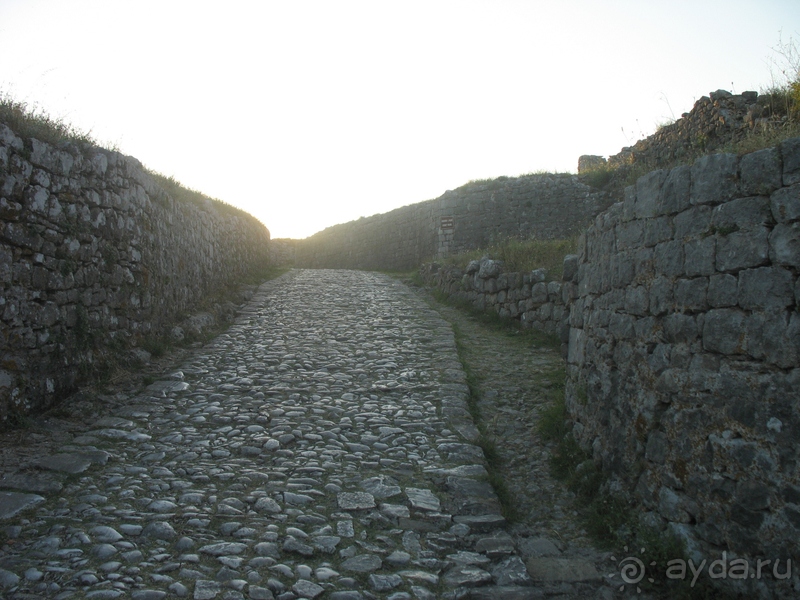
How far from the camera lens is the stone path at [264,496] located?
3236mm

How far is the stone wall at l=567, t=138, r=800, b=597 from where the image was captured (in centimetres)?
282

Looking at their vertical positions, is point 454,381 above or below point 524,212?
below

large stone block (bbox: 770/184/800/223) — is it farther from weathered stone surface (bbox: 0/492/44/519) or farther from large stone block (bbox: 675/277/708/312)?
weathered stone surface (bbox: 0/492/44/519)

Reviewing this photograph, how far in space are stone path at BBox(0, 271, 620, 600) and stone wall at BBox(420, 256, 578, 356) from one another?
2.29m

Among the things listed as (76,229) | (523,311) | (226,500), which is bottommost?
(226,500)

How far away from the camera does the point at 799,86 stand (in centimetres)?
488

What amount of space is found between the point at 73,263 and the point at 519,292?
7627 mm

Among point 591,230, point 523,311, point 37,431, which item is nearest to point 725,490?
point 591,230

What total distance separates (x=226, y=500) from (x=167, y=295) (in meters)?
5.66

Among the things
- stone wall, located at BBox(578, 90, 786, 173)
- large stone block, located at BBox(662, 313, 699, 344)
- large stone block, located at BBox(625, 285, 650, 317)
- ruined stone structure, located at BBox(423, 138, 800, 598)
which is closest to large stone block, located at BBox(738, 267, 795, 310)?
ruined stone structure, located at BBox(423, 138, 800, 598)

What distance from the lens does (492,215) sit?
1880 centimetres

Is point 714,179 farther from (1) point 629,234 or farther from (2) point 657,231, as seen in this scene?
(1) point 629,234

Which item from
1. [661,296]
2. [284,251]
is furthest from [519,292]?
[284,251]

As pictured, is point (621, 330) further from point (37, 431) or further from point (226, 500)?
point (37, 431)
